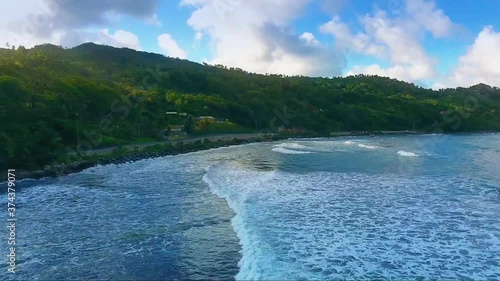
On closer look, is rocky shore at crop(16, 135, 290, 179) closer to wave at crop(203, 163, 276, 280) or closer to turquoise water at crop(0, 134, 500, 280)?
turquoise water at crop(0, 134, 500, 280)

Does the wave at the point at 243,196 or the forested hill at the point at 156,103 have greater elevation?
the forested hill at the point at 156,103

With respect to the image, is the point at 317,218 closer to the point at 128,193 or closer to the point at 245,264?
the point at 245,264

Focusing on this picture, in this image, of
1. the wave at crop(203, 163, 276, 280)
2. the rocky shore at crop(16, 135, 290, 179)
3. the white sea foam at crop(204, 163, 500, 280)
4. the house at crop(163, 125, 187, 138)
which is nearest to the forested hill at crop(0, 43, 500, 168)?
the house at crop(163, 125, 187, 138)

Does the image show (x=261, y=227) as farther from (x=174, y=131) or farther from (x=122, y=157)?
(x=174, y=131)

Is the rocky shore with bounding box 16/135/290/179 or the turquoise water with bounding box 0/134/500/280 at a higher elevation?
the rocky shore with bounding box 16/135/290/179

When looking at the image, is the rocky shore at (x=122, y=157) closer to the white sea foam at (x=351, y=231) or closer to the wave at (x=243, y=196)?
the wave at (x=243, y=196)

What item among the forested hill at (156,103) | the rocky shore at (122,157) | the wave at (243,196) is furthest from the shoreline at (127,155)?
the wave at (243,196)
